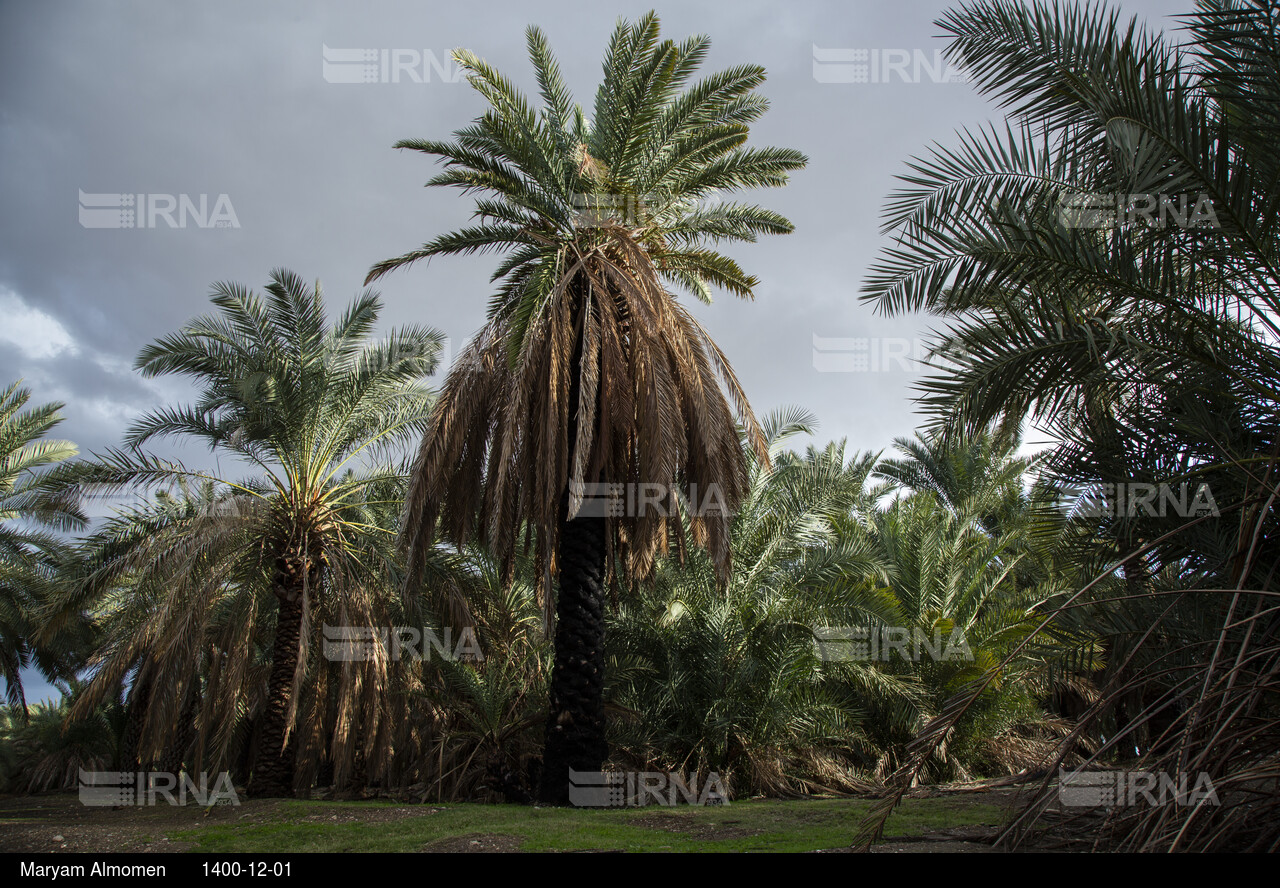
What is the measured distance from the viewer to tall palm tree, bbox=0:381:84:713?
61.0 feet

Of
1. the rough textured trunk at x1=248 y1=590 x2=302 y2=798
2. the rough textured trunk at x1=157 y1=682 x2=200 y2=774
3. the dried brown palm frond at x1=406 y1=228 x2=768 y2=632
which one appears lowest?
the rough textured trunk at x1=157 y1=682 x2=200 y2=774

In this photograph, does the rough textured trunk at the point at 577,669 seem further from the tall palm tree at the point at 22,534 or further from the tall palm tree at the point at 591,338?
the tall palm tree at the point at 22,534

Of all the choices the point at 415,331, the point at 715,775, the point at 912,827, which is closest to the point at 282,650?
the point at 415,331

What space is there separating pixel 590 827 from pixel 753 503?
746 centimetres

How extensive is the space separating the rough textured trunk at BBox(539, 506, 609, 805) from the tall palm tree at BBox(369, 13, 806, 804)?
0.02 metres

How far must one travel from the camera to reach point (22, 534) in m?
19.1

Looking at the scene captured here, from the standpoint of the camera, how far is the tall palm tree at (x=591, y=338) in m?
9.86

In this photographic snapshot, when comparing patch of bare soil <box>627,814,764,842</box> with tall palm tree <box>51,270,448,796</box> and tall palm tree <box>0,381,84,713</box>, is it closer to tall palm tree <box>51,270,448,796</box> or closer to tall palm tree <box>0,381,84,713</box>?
tall palm tree <box>51,270,448,796</box>

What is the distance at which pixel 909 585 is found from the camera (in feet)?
47.4

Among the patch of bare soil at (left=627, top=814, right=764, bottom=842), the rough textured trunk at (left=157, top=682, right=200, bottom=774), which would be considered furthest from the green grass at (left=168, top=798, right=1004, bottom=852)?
the rough textured trunk at (left=157, top=682, right=200, bottom=774)

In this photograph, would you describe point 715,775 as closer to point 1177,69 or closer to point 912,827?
point 912,827

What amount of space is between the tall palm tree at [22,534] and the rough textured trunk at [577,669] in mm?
13976

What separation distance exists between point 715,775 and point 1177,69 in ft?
34.7

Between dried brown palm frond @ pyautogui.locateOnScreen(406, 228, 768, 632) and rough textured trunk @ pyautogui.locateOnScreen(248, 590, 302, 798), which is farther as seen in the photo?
rough textured trunk @ pyautogui.locateOnScreen(248, 590, 302, 798)
